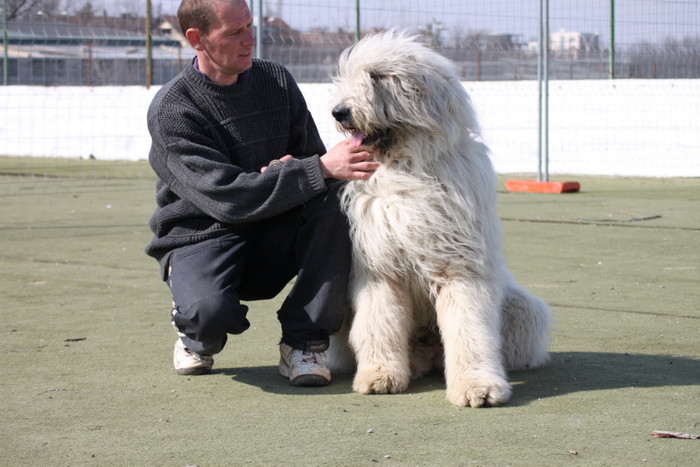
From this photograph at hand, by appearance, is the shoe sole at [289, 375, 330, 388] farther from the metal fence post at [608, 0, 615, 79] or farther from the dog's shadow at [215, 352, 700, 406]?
the metal fence post at [608, 0, 615, 79]

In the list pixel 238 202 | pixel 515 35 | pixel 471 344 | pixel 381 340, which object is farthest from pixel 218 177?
pixel 515 35

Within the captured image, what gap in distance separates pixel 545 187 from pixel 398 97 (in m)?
8.90

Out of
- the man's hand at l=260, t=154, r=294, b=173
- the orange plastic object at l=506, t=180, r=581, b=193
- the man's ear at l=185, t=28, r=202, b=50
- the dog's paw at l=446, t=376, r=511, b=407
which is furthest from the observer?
the orange plastic object at l=506, t=180, r=581, b=193

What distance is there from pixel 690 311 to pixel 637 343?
32.4 inches

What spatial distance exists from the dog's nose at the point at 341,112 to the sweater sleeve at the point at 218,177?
222 mm

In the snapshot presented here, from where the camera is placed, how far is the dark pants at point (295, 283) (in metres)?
3.84

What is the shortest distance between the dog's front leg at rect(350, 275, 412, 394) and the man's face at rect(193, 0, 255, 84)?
1043 mm

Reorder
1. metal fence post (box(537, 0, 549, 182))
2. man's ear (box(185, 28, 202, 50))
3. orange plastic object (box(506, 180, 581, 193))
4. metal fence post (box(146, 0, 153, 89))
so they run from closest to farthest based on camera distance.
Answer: man's ear (box(185, 28, 202, 50))
orange plastic object (box(506, 180, 581, 193))
metal fence post (box(537, 0, 549, 182))
metal fence post (box(146, 0, 153, 89))

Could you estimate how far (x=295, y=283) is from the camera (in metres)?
3.97

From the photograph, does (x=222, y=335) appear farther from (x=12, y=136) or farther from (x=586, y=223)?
(x=12, y=136)

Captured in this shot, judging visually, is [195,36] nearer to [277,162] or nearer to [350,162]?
[277,162]

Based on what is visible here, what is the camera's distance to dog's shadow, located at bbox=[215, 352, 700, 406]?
12.0 feet

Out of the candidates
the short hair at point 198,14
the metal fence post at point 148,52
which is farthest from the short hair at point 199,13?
the metal fence post at point 148,52

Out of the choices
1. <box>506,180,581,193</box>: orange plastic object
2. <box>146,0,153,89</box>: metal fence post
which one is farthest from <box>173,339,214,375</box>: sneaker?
<box>146,0,153,89</box>: metal fence post
